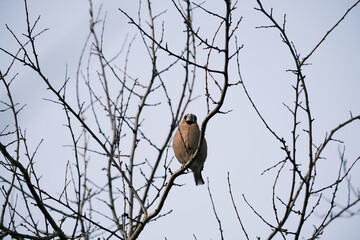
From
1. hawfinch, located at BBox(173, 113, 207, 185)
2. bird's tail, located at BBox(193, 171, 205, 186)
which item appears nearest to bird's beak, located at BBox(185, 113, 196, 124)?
hawfinch, located at BBox(173, 113, 207, 185)

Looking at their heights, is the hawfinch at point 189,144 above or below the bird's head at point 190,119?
below

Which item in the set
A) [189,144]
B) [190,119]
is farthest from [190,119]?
[189,144]

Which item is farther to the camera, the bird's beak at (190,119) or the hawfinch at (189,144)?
the bird's beak at (190,119)

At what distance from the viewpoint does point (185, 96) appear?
4.11 m

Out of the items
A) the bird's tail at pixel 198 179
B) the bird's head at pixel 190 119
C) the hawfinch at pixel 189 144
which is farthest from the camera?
the bird's tail at pixel 198 179

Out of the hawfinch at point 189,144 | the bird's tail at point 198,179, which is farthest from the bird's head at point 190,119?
the bird's tail at point 198,179

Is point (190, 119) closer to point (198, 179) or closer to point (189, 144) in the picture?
point (189, 144)

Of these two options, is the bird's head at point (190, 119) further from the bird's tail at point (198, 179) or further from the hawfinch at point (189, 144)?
the bird's tail at point (198, 179)

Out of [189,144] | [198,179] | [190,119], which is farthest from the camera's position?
[198,179]

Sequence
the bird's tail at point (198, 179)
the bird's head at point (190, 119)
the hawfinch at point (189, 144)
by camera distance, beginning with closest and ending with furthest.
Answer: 1. the hawfinch at point (189, 144)
2. the bird's head at point (190, 119)
3. the bird's tail at point (198, 179)

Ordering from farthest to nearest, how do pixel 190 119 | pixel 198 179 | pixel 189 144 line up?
pixel 198 179 → pixel 190 119 → pixel 189 144

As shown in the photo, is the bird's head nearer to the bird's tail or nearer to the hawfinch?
the hawfinch

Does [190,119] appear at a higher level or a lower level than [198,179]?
higher

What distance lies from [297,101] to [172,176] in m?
1.15
